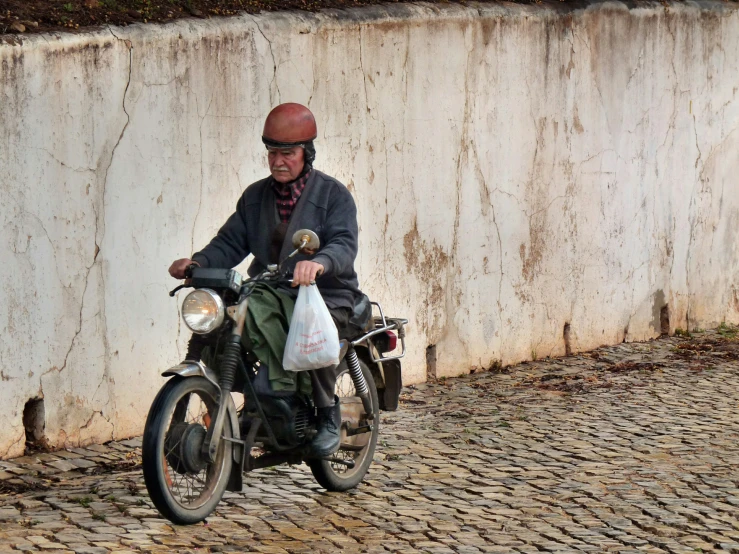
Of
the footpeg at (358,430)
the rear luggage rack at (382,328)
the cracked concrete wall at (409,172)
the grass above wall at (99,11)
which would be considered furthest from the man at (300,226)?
the grass above wall at (99,11)

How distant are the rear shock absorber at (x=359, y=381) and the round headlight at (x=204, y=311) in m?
0.93

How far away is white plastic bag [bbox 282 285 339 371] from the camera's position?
220 inches

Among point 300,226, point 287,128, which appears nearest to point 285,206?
point 300,226

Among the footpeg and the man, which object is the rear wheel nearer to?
the footpeg

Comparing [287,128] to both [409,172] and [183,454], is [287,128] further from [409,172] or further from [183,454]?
[409,172]

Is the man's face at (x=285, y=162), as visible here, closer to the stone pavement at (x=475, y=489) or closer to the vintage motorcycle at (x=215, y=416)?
the vintage motorcycle at (x=215, y=416)

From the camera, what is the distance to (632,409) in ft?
27.6

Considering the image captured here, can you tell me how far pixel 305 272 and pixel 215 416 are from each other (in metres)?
0.68

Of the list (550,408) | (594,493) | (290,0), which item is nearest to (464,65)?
(290,0)

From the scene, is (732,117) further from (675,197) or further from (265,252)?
(265,252)

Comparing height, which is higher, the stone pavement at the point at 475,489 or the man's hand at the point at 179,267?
the man's hand at the point at 179,267

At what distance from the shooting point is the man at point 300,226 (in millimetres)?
5863

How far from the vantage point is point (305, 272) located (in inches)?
217

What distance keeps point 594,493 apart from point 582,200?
430 centimetres
